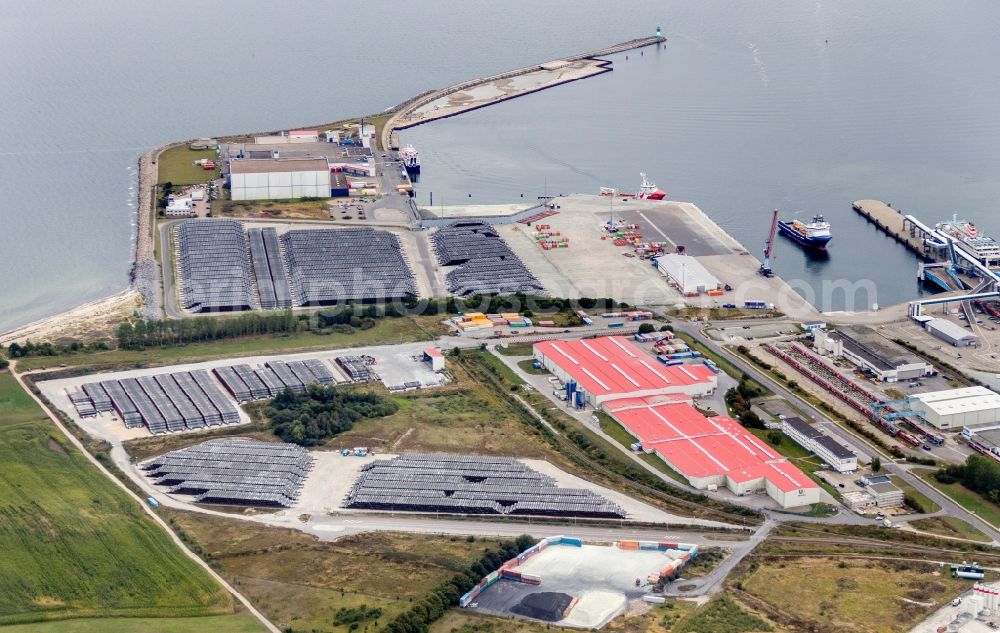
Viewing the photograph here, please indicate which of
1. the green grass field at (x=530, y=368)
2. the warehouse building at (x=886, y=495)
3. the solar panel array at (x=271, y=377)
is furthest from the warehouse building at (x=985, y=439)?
the solar panel array at (x=271, y=377)

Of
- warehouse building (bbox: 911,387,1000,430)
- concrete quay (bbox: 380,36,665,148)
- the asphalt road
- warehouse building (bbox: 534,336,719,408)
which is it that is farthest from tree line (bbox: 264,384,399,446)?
concrete quay (bbox: 380,36,665,148)

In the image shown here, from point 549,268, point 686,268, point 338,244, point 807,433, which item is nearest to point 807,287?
point 686,268

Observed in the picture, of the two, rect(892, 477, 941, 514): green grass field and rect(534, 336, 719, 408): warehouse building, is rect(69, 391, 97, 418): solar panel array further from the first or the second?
rect(892, 477, 941, 514): green grass field

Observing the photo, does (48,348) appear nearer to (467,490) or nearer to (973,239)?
(467,490)

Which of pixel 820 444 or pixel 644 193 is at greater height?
pixel 644 193

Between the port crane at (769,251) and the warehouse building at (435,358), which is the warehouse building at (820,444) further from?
the port crane at (769,251)

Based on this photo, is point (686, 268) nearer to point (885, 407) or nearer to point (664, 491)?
point (885, 407)

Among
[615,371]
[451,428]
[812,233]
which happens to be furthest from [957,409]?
[812,233]
